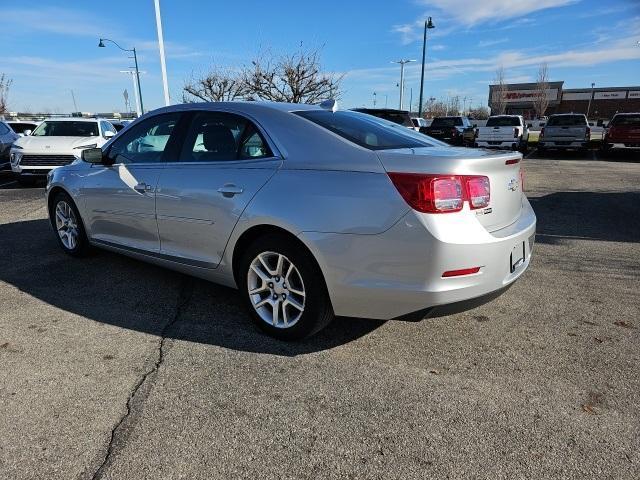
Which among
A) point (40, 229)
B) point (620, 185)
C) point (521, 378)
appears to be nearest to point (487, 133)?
point (620, 185)

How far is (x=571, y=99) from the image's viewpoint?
73312 mm

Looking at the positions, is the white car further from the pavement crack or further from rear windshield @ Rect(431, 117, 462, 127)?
rear windshield @ Rect(431, 117, 462, 127)

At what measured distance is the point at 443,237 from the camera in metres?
2.62

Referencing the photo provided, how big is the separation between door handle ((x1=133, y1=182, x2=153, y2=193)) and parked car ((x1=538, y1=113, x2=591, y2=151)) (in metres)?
18.7

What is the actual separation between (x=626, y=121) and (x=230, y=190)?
784 inches

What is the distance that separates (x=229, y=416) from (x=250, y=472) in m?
0.44

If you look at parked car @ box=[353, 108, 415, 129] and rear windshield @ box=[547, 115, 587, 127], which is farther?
rear windshield @ box=[547, 115, 587, 127]

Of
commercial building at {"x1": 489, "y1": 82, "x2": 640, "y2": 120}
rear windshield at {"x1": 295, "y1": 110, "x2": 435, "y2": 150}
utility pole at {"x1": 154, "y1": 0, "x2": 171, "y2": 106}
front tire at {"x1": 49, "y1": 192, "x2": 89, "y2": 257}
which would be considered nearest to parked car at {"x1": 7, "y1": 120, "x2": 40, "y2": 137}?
utility pole at {"x1": 154, "y1": 0, "x2": 171, "y2": 106}

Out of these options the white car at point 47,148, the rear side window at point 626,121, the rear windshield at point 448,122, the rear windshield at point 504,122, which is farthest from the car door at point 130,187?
the rear windshield at point 448,122

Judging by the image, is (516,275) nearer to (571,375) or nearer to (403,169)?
(571,375)

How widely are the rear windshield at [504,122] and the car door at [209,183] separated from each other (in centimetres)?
1878

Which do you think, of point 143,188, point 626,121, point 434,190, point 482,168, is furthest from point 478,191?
point 626,121

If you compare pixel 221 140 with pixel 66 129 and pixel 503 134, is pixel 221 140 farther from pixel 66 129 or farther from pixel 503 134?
pixel 503 134

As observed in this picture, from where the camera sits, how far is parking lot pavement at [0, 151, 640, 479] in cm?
222
